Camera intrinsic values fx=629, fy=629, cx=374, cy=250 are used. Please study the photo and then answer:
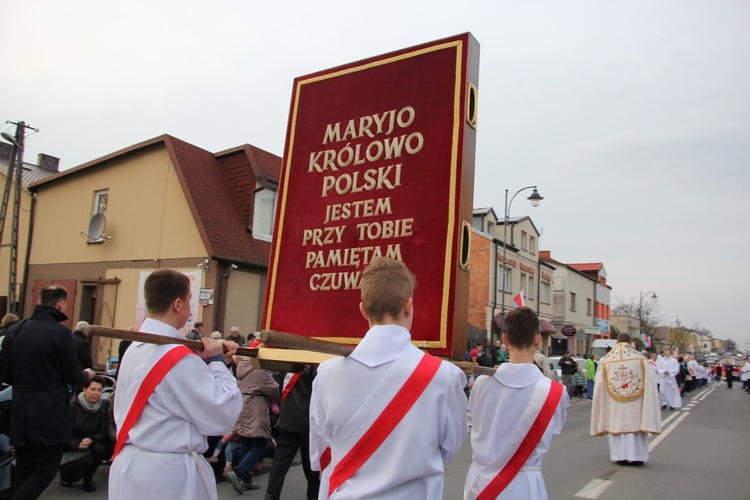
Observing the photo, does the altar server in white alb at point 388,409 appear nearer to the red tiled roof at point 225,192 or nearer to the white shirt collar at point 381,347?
the white shirt collar at point 381,347

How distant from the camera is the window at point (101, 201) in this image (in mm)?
19797

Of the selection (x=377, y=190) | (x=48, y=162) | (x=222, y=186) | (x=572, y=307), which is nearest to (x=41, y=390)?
(x=377, y=190)

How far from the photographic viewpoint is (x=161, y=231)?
59.5ft

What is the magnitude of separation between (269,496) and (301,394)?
1.08 meters

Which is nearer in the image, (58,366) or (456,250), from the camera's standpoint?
(456,250)

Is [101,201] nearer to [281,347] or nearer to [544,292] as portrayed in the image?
[281,347]

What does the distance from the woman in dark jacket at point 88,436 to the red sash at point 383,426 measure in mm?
5781

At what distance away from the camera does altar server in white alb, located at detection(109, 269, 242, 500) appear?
9.74 feet

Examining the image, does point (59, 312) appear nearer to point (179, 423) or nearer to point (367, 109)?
point (179, 423)

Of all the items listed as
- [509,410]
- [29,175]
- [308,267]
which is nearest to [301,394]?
[308,267]

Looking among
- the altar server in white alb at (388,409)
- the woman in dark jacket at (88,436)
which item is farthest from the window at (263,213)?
the altar server in white alb at (388,409)

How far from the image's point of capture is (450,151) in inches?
136

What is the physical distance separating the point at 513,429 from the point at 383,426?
147 centimetres

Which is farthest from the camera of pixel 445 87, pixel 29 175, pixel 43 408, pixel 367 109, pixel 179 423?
pixel 29 175
